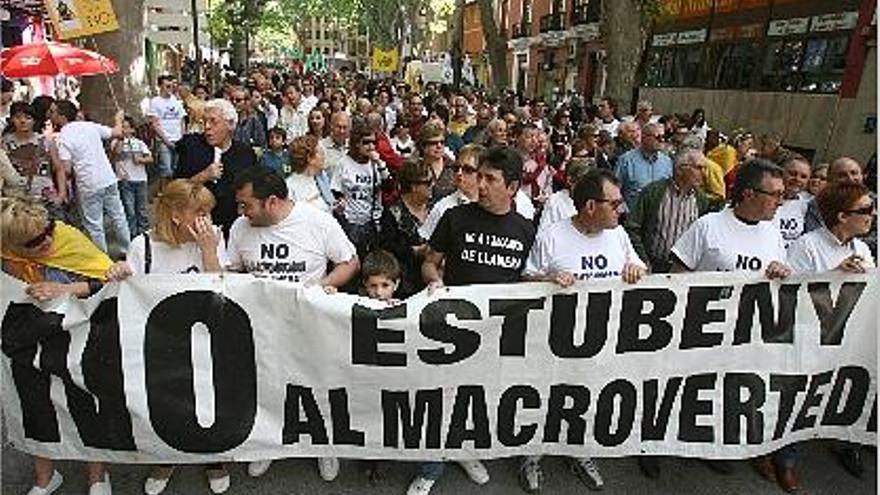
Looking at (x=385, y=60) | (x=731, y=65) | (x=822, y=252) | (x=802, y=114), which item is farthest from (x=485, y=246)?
(x=385, y=60)

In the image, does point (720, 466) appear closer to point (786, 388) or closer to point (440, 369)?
point (786, 388)

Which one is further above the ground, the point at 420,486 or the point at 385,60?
the point at 385,60

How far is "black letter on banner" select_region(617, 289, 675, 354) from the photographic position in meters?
3.66

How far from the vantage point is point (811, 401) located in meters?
3.81

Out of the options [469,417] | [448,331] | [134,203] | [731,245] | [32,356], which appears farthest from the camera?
[134,203]

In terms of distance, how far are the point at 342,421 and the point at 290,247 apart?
87 cm

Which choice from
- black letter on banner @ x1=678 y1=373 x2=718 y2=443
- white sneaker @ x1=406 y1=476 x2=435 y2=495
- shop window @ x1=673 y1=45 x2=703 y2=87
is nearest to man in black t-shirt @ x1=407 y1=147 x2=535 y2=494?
white sneaker @ x1=406 y1=476 x2=435 y2=495

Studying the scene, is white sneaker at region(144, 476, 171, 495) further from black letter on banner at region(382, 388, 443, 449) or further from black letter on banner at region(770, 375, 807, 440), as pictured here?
black letter on banner at region(770, 375, 807, 440)

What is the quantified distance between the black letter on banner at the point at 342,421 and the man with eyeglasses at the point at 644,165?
11.8 ft

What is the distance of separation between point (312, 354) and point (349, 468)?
785mm

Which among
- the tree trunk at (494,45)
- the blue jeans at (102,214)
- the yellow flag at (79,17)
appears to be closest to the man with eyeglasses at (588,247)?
the blue jeans at (102,214)

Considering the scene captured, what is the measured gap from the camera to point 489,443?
3.73 metres

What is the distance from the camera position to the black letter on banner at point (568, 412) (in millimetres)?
3686

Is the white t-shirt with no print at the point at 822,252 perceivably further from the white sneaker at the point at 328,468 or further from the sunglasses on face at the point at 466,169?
the white sneaker at the point at 328,468
